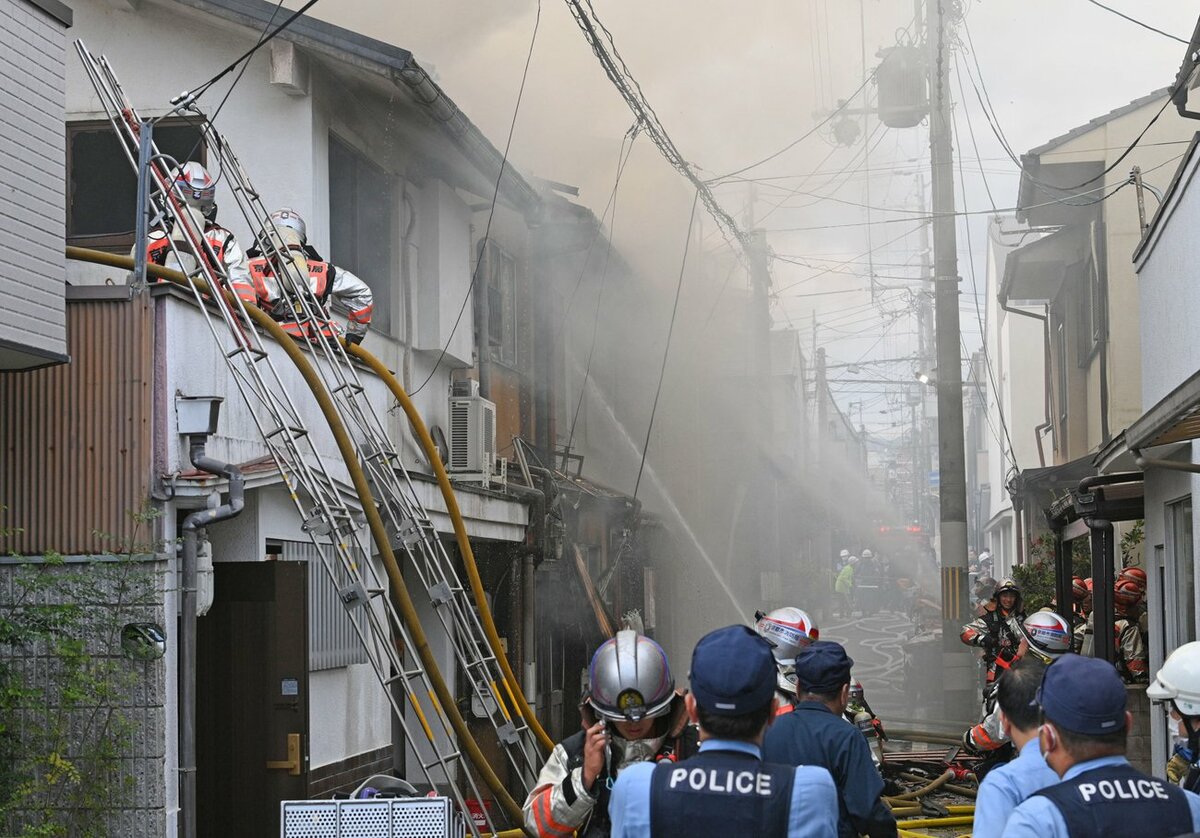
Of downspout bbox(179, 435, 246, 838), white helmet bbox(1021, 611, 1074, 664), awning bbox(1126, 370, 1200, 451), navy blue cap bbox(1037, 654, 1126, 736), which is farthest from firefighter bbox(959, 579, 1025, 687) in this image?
navy blue cap bbox(1037, 654, 1126, 736)

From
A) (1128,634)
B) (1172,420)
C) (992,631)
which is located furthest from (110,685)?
(1128,634)

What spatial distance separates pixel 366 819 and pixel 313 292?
491 cm

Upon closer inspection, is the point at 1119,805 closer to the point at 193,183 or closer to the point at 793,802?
the point at 793,802

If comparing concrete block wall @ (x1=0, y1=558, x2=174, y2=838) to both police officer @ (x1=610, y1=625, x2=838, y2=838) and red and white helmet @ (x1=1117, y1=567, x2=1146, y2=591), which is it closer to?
police officer @ (x1=610, y1=625, x2=838, y2=838)

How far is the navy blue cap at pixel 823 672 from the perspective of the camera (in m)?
4.83

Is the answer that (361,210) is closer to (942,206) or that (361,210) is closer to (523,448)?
(523,448)

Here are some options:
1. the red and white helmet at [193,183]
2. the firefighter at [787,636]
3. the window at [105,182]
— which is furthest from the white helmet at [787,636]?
the window at [105,182]

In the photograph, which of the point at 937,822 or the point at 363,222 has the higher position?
the point at 363,222

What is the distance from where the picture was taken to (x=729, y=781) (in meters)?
3.11

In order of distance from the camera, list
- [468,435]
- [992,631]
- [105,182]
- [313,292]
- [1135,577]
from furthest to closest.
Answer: [468,435]
[992,631]
[1135,577]
[105,182]
[313,292]

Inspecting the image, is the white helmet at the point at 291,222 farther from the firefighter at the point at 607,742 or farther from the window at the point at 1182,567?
the window at the point at 1182,567

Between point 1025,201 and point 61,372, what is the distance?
16.3 metres

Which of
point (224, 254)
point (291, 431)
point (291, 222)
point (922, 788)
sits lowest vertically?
point (922, 788)

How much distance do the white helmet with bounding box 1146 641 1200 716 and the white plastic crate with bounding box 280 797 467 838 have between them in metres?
2.76
